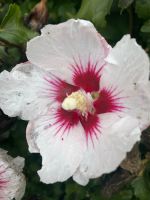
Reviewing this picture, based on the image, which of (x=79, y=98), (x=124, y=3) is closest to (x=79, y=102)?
(x=79, y=98)

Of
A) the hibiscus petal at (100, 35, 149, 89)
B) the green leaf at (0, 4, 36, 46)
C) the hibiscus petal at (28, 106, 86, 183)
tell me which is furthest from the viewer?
the green leaf at (0, 4, 36, 46)

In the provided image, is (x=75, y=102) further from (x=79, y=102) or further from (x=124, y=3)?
(x=124, y=3)

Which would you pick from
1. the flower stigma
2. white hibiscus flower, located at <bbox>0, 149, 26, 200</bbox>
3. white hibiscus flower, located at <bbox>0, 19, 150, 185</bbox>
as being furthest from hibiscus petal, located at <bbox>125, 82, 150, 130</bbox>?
white hibiscus flower, located at <bbox>0, 149, 26, 200</bbox>

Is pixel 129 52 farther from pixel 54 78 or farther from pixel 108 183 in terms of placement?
pixel 108 183

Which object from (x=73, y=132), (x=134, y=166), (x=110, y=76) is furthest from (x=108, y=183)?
(x=110, y=76)

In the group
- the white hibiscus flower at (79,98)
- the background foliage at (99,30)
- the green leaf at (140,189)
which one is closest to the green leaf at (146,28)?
the background foliage at (99,30)

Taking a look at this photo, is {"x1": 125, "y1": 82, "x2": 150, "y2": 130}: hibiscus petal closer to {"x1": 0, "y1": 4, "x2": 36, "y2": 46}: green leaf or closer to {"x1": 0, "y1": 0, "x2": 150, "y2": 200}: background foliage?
{"x1": 0, "y1": 0, "x2": 150, "y2": 200}: background foliage
